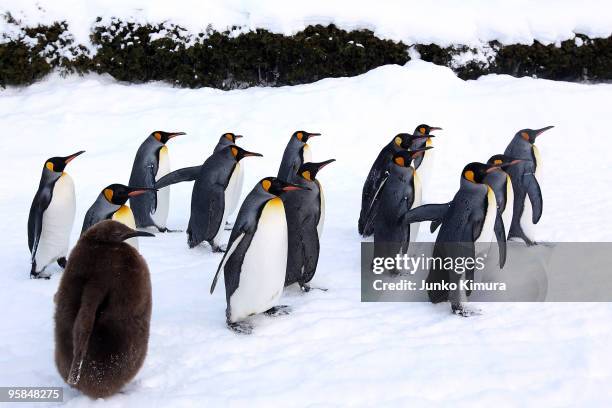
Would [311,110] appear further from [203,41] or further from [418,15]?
[418,15]

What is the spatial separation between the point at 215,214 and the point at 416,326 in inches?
83.1

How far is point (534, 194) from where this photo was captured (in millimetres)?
5402

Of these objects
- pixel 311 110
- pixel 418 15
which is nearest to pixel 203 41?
pixel 311 110

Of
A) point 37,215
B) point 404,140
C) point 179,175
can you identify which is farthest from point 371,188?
point 37,215

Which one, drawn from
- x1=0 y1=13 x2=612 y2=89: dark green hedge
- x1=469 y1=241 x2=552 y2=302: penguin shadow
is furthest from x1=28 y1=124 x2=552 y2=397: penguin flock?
x1=0 y1=13 x2=612 y2=89: dark green hedge

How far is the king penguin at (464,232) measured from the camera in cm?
398

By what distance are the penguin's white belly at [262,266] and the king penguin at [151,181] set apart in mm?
2342

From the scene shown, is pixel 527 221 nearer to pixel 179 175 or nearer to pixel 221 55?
pixel 179 175

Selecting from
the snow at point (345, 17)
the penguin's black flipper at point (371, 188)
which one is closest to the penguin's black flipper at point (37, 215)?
the penguin's black flipper at point (371, 188)

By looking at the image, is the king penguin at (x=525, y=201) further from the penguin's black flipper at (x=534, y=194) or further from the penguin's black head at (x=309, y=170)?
the penguin's black head at (x=309, y=170)

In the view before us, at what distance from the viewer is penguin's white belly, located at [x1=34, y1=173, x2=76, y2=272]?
4789 mm

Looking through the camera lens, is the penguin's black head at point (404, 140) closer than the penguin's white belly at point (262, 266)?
No

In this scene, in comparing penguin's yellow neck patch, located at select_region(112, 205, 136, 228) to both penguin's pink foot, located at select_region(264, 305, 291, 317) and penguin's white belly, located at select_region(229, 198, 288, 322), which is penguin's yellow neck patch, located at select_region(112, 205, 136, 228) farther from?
penguin's pink foot, located at select_region(264, 305, 291, 317)

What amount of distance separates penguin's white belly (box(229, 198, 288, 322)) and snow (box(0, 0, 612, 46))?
693 cm
